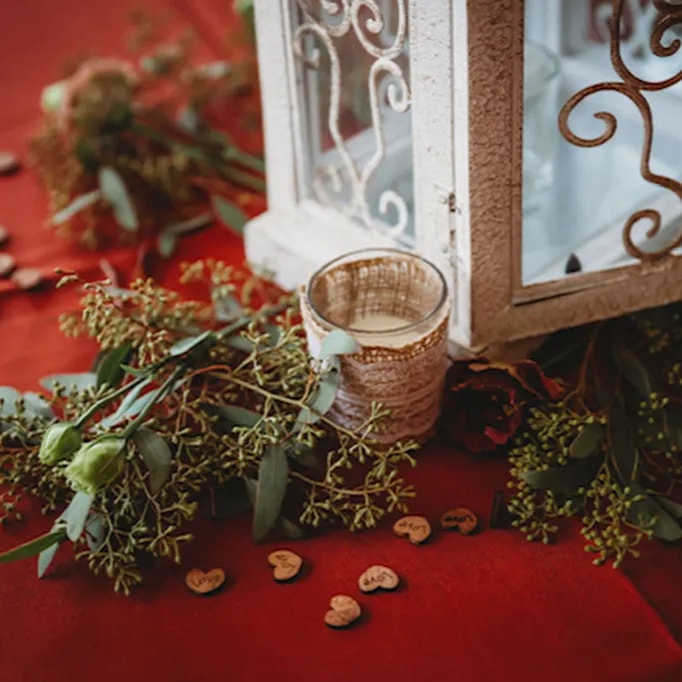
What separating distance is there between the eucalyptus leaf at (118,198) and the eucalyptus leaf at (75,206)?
10 mm

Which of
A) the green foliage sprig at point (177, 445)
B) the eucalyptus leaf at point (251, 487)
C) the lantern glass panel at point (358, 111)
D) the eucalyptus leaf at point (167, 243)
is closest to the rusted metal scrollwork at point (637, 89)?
the lantern glass panel at point (358, 111)

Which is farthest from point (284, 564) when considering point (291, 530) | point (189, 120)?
point (189, 120)

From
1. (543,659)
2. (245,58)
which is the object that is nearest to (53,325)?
(245,58)

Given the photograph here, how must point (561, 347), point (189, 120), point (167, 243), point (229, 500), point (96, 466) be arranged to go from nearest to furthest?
point (96, 466), point (229, 500), point (561, 347), point (167, 243), point (189, 120)

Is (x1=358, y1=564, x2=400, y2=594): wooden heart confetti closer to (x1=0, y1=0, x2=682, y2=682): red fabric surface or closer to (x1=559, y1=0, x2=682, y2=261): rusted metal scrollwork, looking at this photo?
(x1=0, y1=0, x2=682, y2=682): red fabric surface

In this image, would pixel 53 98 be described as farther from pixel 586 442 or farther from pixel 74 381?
pixel 586 442

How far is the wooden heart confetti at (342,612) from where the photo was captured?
77 centimetres

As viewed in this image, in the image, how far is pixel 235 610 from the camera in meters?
0.79

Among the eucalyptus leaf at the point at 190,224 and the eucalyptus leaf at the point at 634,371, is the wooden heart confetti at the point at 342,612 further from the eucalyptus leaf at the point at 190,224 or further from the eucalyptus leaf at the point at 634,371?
the eucalyptus leaf at the point at 190,224

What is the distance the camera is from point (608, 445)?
2.85ft

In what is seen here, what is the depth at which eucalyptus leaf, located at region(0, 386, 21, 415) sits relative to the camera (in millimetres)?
900

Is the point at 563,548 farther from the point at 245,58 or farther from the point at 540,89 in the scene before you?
the point at 245,58

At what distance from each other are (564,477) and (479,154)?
24 cm

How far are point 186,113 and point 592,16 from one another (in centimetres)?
44
